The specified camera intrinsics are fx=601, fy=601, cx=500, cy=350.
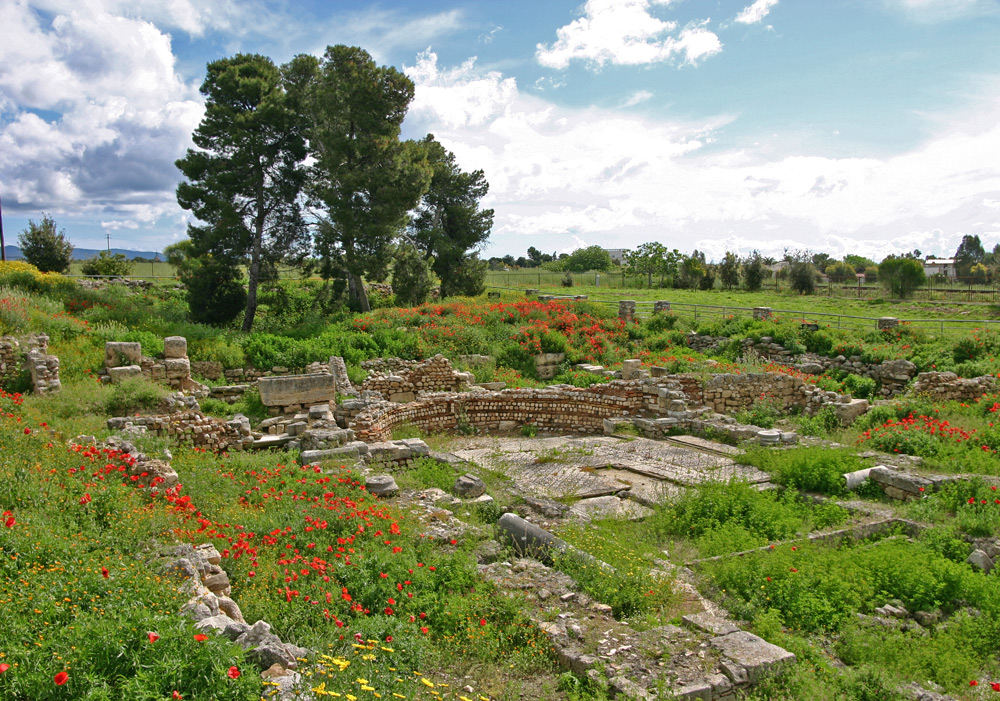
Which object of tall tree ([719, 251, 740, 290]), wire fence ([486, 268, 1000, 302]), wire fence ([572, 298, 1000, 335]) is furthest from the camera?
tall tree ([719, 251, 740, 290])

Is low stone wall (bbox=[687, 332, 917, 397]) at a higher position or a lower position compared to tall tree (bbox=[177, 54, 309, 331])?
lower

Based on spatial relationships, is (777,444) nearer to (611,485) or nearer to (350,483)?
(611,485)

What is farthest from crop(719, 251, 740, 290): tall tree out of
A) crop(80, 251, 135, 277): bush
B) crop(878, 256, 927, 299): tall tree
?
crop(80, 251, 135, 277): bush

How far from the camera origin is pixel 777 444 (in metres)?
12.5

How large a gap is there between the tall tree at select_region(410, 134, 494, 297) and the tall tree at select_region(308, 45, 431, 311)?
981 centimetres

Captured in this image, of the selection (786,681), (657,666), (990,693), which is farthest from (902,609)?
(657,666)

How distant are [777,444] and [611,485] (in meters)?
4.34

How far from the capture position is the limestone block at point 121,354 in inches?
545

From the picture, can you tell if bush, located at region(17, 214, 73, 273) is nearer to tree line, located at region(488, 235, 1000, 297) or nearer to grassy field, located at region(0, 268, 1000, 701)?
grassy field, located at region(0, 268, 1000, 701)

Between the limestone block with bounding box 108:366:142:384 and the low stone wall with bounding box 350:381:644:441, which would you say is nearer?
the limestone block with bounding box 108:366:142:384

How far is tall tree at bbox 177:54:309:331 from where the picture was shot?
22125mm

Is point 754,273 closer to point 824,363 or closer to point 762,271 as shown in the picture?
point 762,271

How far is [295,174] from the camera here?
24.2 meters

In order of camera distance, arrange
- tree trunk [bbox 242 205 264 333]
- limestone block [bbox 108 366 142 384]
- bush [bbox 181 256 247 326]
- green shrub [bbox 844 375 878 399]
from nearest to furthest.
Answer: limestone block [bbox 108 366 142 384]
green shrub [bbox 844 375 878 399]
bush [bbox 181 256 247 326]
tree trunk [bbox 242 205 264 333]
